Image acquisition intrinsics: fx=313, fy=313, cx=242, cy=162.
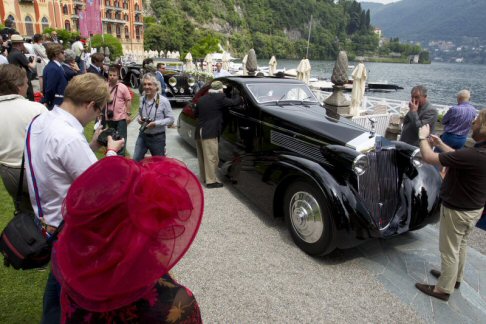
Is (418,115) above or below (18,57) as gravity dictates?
below

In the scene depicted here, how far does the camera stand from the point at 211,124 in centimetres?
547

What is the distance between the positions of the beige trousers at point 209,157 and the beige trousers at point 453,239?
11.8ft

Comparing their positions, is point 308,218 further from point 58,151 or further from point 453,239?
point 58,151

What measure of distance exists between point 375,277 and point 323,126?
193 cm

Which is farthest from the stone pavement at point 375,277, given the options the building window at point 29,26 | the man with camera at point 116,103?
the building window at point 29,26

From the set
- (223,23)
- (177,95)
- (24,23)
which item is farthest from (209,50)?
(223,23)

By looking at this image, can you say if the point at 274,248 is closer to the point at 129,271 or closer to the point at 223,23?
the point at 129,271

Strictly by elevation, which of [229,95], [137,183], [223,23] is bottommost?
[229,95]

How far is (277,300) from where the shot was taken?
3.03 metres

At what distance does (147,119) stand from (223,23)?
13173 centimetres

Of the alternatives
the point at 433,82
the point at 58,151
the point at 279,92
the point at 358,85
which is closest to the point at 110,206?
the point at 58,151

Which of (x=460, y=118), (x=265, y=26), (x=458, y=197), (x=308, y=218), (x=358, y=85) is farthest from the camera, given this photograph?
(x=265, y=26)

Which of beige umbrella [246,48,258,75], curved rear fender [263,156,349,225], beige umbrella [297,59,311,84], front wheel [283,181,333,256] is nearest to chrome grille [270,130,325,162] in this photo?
curved rear fender [263,156,349,225]

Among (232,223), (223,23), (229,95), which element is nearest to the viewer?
(232,223)
